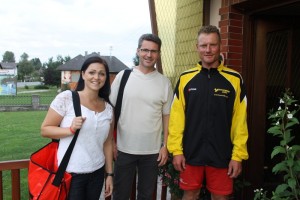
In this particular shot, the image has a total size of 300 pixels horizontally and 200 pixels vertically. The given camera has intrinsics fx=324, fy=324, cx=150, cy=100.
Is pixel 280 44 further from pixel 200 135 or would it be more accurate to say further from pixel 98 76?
pixel 98 76

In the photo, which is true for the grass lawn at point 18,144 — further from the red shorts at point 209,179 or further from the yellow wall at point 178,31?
the red shorts at point 209,179

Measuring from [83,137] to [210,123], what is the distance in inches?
37.9

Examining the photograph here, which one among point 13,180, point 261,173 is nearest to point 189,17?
point 261,173

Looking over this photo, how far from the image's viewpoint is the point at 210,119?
248 cm

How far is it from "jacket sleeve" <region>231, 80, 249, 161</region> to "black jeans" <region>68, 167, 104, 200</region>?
1038mm

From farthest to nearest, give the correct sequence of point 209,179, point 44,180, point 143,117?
point 143,117 < point 209,179 < point 44,180

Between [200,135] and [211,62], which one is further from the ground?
[211,62]

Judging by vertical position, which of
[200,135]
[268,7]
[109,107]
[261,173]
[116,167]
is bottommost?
[261,173]

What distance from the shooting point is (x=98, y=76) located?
91.4 inches

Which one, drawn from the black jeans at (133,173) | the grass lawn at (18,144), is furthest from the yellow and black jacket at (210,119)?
the grass lawn at (18,144)

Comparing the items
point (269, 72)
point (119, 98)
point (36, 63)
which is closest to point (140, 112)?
point (119, 98)

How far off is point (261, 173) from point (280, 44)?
1542 millimetres

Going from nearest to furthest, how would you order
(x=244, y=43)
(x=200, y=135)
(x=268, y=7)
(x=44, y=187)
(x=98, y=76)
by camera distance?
1. (x=44, y=187)
2. (x=98, y=76)
3. (x=200, y=135)
4. (x=268, y=7)
5. (x=244, y=43)

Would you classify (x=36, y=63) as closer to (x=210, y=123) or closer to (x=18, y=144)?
(x=18, y=144)
